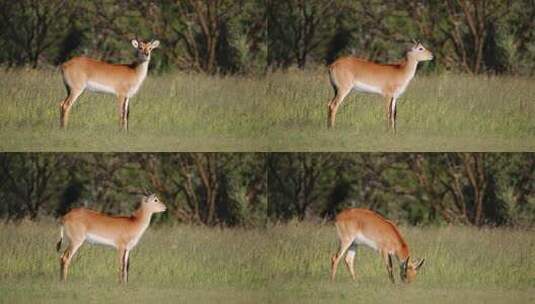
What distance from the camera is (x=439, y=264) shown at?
3922 mm

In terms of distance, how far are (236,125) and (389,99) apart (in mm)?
628

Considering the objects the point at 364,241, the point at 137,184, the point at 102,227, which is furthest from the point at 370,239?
the point at 102,227

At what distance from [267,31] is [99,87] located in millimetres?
709

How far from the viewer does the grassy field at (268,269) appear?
12.8 ft

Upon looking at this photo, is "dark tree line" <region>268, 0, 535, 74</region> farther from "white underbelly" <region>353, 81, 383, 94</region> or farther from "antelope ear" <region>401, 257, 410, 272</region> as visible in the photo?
"antelope ear" <region>401, 257, 410, 272</region>

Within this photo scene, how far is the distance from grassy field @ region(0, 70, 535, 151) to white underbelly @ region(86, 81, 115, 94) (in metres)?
0.02

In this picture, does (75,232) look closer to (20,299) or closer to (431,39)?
(20,299)

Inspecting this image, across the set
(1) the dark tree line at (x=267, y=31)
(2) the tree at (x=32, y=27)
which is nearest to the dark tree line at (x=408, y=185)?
(1) the dark tree line at (x=267, y=31)

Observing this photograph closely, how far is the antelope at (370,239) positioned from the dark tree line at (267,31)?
0.63m

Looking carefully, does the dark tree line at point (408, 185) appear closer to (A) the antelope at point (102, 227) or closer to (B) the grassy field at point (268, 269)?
(B) the grassy field at point (268, 269)

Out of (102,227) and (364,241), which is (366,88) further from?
(102,227)

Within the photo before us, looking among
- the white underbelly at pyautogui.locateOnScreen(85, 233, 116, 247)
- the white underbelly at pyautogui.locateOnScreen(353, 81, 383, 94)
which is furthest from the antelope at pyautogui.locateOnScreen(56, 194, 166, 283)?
the white underbelly at pyautogui.locateOnScreen(353, 81, 383, 94)

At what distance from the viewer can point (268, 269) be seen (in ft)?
12.9

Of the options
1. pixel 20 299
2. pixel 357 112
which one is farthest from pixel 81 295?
pixel 357 112
